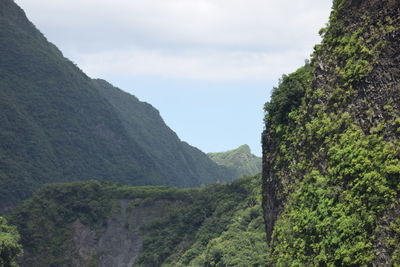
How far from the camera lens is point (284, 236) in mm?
41625

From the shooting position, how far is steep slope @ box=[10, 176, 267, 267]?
11438cm

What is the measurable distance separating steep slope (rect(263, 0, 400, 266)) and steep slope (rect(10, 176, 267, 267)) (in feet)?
188

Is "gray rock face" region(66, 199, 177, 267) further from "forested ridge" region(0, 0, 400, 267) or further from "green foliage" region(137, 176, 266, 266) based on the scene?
"forested ridge" region(0, 0, 400, 267)

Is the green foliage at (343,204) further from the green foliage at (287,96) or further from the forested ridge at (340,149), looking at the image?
the green foliage at (287,96)

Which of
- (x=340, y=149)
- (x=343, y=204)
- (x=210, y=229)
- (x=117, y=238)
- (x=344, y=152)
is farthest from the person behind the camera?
(x=117, y=238)

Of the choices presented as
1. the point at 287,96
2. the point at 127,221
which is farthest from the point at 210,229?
the point at 287,96

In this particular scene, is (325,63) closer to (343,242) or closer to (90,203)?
(343,242)

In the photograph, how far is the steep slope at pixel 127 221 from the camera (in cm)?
11438

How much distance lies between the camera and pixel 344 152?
36906 mm

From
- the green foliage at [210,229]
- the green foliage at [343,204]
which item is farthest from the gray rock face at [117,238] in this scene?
the green foliage at [343,204]

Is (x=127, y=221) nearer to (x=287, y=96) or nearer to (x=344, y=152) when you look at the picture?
(x=287, y=96)

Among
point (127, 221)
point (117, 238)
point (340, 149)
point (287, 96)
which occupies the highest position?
point (287, 96)

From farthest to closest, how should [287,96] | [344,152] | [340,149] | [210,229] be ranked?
1. [210,229]
2. [287,96]
3. [340,149]
4. [344,152]

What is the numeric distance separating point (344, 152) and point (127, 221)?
97922 mm
